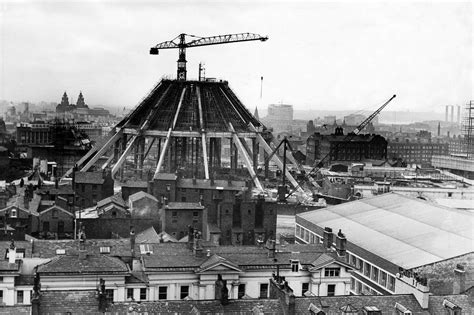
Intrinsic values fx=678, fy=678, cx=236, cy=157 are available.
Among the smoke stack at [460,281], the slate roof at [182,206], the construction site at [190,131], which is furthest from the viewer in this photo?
the construction site at [190,131]

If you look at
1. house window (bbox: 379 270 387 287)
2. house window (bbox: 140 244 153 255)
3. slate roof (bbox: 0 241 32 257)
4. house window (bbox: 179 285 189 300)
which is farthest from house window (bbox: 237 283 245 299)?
slate roof (bbox: 0 241 32 257)

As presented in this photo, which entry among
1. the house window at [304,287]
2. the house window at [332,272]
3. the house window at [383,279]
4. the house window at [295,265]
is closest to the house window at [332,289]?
the house window at [332,272]

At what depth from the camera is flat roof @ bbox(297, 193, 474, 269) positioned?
3709 cm

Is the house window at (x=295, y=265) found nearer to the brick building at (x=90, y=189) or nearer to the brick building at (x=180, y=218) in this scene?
the brick building at (x=180, y=218)

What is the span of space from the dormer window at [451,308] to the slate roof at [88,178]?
120 feet

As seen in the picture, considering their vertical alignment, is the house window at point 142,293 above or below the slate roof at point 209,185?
below

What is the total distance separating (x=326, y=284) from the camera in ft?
109

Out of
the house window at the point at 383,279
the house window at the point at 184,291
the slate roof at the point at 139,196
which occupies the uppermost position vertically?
the slate roof at the point at 139,196

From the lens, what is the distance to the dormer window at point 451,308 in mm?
25562

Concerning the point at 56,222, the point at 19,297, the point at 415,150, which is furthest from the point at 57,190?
the point at 415,150

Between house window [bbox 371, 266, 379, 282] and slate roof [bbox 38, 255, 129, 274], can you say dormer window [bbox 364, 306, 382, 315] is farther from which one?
house window [bbox 371, 266, 379, 282]

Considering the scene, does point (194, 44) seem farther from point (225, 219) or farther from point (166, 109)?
point (225, 219)

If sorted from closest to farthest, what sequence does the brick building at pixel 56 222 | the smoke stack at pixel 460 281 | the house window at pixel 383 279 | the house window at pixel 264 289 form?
1. the smoke stack at pixel 460 281
2. the house window at pixel 264 289
3. the house window at pixel 383 279
4. the brick building at pixel 56 222

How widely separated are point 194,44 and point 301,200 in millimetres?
31996
